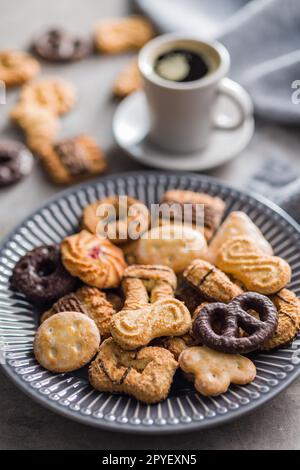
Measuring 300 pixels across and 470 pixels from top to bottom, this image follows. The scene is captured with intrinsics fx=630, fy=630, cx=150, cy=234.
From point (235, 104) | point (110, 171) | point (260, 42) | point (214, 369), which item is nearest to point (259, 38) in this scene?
point (260, 42)

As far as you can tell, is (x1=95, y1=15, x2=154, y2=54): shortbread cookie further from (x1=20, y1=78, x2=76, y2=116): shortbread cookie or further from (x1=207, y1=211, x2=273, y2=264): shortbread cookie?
(x1=207, y1=211, x2=273, y2=264): shortbread cookie

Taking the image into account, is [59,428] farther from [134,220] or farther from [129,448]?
[134,220]

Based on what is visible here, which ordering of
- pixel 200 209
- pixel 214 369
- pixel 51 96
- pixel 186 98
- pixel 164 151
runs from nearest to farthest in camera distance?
pixel 214 369
pixel 200 209
pixel 186 98
pixel 164 151
pixel 51 96

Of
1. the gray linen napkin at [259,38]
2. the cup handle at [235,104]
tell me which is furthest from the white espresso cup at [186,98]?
the gray linen napkin at [259,38]

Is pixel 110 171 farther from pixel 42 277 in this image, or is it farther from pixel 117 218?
pixel 42 277

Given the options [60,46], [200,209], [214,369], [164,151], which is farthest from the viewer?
[60,46]

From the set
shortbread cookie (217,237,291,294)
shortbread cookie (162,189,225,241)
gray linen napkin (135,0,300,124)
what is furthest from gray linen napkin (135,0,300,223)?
shortbread cookie (217,237,291,294)

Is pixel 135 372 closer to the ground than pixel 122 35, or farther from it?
closer to the ground
